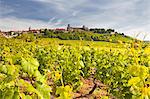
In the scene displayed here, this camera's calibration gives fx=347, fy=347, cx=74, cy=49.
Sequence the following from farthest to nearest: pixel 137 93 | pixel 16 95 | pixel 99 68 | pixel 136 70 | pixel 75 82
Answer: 1. pixel 99 68
2. pixel 75 82
3. pixel 137 93
4. pixel 136 70
5. pixel 16 95

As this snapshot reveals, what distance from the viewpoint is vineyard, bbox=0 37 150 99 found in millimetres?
3438

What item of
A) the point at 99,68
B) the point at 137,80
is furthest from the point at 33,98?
the point at 99,68

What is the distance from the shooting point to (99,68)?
1375 cm

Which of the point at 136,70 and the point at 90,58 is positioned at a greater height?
the point at 136,70

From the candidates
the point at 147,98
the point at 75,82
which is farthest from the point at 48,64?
the point at 147,98

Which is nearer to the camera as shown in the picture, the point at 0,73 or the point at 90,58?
the point at 0,73

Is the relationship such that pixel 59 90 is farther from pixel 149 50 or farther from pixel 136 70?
pixel 149 50

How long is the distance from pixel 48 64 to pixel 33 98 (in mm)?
11795

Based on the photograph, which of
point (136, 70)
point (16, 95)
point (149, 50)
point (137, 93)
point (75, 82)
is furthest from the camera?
point (75, 82)

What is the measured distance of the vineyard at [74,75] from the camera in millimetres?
3438

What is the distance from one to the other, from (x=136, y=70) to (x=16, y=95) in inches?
66.5

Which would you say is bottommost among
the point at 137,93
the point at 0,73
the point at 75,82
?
the point at 75,82

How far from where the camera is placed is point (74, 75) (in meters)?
12.0

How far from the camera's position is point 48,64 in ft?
49.6
